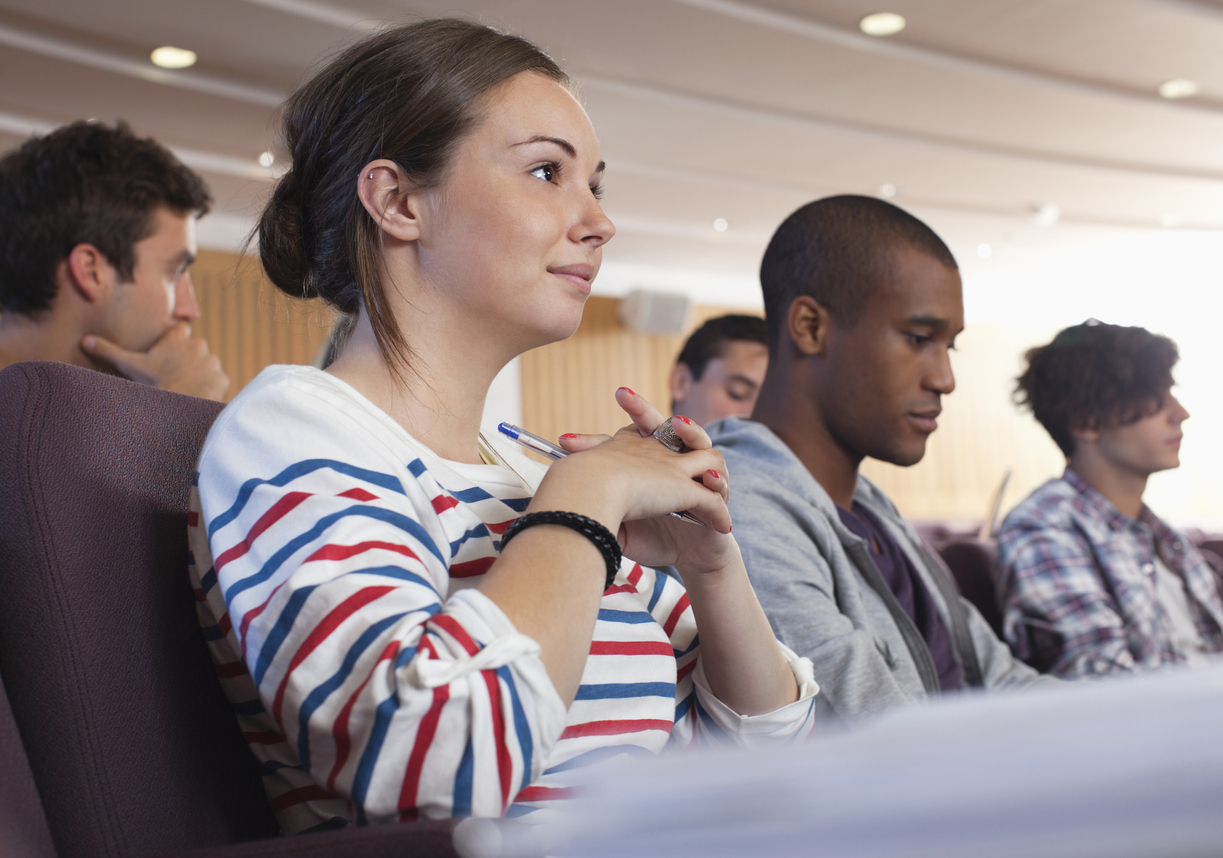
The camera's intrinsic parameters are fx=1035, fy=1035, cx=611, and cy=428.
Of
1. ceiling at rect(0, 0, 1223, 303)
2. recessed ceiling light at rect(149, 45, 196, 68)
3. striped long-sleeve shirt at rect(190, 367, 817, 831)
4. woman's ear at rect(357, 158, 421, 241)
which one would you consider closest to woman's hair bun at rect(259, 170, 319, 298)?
woman's ear at rect(357, 158, 421, 241)

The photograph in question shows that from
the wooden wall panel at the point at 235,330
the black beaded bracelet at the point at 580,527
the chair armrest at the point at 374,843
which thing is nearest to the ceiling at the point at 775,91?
the wooden wall panel at the point at 235,330

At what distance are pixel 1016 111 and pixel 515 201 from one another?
6613mm

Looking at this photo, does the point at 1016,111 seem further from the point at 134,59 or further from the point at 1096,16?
the point at 134,59

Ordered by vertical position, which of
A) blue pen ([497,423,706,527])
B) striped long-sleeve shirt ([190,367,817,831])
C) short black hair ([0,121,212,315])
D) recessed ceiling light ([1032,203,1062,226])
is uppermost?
recessed ceiling light ([1032,203,1062,226])

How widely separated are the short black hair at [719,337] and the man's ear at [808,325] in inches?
64.3

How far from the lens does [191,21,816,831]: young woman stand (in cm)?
62

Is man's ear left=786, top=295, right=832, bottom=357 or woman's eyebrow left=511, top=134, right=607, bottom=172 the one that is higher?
woman's eyebrow left=511, top=134, right=607, bottom=172

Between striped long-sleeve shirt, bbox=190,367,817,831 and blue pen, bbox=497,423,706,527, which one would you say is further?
blue pen, bbox=497,423,706,527

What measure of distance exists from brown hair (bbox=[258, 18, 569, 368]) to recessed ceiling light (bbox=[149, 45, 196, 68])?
492 cm

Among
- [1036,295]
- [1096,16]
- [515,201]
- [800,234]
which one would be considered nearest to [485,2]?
[1096,16]

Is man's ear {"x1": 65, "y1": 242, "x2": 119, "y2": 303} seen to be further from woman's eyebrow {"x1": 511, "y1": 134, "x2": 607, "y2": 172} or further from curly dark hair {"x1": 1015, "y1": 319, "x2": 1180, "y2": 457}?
curly dark hair {"x1": 1015, "y1": 319, "x2": 1180, "y2": 457}

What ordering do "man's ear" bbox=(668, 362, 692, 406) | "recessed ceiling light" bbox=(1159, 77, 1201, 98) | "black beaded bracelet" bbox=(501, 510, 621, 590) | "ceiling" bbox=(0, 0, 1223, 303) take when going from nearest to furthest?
"black beaded bracelet" bbox=(501, 510, 621, 590) < "man's ear" bbox=(668, 362, 692, 406) < "ceiling" bbox=(0, 0, 1223, 303) < "recessed ceiling light" bbox=(1159, 77, 1201, 98)

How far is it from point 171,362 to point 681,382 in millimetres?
1828

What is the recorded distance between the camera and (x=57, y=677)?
734 mm
